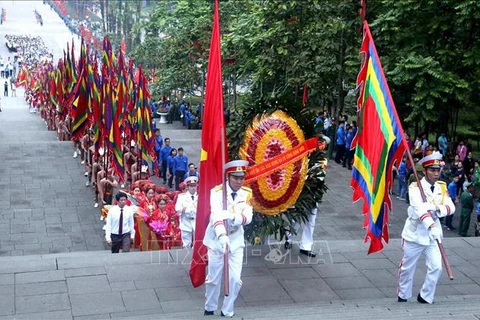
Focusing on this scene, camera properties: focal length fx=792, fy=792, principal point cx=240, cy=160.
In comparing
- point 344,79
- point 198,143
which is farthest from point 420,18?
point 198,143

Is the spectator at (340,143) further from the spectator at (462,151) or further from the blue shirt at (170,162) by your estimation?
the blue shirt at (170,162)

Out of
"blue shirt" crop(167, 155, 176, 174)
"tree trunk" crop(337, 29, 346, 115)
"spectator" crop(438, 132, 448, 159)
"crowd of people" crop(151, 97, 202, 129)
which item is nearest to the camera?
"blue shirt" crop(167, 155, 176, 174)

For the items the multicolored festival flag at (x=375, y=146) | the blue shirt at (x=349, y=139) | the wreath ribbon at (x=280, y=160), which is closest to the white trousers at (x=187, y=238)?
the wreath ribbon at (x=280, y=160)

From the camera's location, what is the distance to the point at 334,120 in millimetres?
24062

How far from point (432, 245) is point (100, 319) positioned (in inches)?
143

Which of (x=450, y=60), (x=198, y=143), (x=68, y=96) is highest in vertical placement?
(x=450, y=60)

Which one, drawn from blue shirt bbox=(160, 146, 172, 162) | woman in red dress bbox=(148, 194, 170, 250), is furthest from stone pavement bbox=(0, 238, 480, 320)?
blue shirt bbox=(160, 146, 172, 162)

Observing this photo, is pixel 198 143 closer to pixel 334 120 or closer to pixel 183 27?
pixel 334 120

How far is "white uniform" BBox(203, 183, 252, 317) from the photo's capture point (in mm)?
8117

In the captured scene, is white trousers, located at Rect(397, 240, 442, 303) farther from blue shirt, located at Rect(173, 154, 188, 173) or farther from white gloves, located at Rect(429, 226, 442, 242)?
blue shirt, located at Rect(173, 154, 188, 173)

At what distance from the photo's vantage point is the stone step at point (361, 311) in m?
7.92

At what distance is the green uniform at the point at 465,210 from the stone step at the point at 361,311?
587 cm

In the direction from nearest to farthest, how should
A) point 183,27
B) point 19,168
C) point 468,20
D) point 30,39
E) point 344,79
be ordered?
1. point 468,20
2. point 19,168
3. point 344,79
4. point 183,27
5. point 30,39

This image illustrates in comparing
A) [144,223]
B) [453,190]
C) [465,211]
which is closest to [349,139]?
[453,190]
